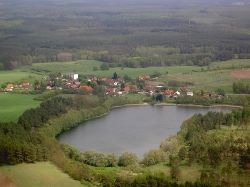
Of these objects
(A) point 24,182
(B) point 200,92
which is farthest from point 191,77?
(A) point 24,182

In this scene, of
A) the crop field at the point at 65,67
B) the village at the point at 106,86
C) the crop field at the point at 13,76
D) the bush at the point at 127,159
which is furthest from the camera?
the crop field at the point at 65,67

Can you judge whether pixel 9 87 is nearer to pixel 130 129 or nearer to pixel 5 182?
pixel 130 129

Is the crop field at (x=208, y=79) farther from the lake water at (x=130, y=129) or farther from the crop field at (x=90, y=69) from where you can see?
the lake water at (x=130, y=129)

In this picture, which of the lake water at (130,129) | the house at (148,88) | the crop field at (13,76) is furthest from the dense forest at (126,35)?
the lake water at (130,129)

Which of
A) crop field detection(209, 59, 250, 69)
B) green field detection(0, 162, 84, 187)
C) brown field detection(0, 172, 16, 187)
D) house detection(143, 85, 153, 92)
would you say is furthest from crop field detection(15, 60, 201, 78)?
brown field detection(0, 172, 16, 187)

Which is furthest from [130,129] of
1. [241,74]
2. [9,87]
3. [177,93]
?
[241,74]

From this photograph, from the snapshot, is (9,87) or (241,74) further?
(241,74)

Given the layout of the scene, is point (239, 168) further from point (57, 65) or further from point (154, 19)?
point (154, 19)
